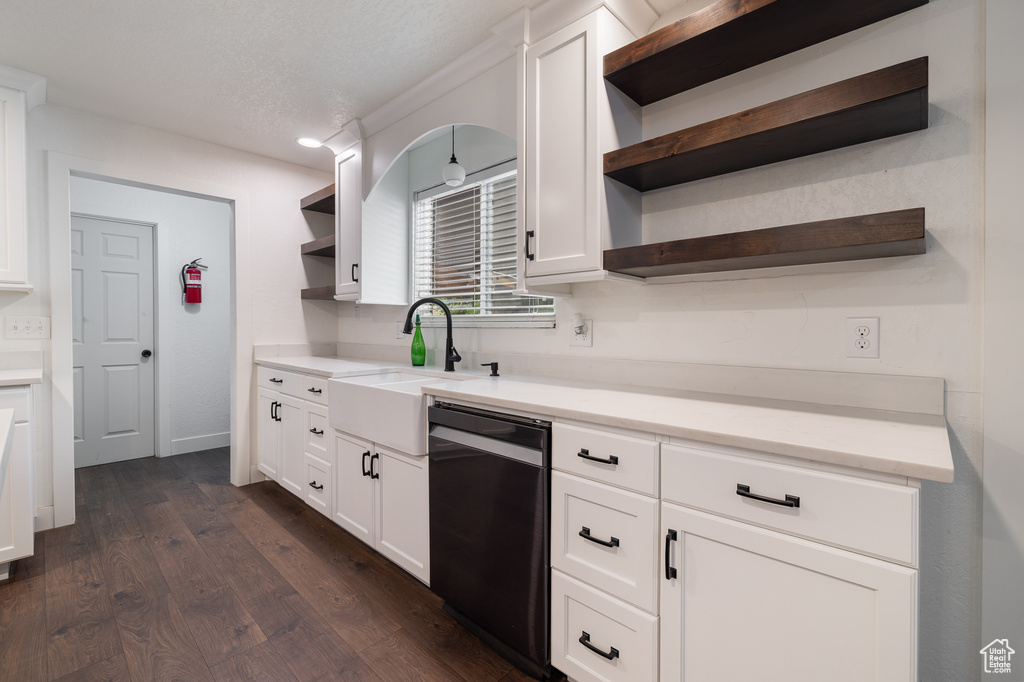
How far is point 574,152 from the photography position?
1.75 meters

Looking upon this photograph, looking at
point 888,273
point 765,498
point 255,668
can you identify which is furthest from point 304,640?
point 888,273

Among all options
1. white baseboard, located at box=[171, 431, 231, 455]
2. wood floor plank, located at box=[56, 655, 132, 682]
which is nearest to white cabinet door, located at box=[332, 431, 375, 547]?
wood floor plank, located at box=[56, 655, 132, 682]

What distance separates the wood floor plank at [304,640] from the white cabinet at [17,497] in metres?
1.15

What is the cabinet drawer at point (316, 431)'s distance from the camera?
2559 millimetres

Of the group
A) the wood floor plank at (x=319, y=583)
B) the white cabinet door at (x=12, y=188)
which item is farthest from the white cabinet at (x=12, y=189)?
the wood floor plank at (x=319, y=583)

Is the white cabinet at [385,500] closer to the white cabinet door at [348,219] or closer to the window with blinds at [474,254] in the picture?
the window with blinds at [474,254]

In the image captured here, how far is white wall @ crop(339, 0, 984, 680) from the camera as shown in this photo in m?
1.26

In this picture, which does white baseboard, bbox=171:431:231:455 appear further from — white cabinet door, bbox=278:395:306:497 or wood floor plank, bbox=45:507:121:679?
white cabinet door, bbox=278:395:306:497

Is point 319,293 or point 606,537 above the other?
point 319,293

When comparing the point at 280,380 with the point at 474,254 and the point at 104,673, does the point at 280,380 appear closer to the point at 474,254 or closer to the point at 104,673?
the point at 474,254

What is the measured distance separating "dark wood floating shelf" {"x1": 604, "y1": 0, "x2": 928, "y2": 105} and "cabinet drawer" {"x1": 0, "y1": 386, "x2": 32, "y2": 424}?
119 inches

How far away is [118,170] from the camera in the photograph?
115 inches

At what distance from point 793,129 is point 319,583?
2.52 metres

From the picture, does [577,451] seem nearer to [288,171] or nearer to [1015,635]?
[1015,635]
